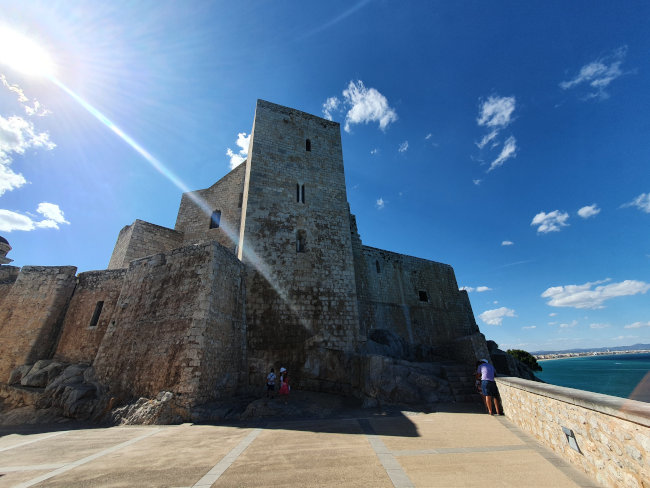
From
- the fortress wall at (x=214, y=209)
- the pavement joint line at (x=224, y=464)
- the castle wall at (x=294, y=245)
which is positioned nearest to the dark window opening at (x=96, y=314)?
the fortress wall at (x=214, y=209)

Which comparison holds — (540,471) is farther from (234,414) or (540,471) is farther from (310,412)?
(234,414)

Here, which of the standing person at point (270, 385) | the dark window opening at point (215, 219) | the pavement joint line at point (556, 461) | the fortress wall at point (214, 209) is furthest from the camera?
the dark window opening at point (215, 219)

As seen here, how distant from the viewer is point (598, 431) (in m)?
3.53

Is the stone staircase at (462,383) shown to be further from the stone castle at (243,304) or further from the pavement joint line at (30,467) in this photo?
the pavement joint line at (30,467)

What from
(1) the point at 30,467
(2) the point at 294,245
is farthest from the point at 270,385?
(2) the point at 294,245

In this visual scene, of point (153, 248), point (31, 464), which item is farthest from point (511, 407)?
point (153, 248)

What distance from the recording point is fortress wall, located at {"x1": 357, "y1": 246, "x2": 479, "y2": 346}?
17562mm

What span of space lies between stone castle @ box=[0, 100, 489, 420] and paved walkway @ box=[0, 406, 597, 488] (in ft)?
7.33

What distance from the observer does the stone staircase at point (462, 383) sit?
30.5 feet

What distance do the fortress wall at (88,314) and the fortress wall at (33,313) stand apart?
0.39 meters

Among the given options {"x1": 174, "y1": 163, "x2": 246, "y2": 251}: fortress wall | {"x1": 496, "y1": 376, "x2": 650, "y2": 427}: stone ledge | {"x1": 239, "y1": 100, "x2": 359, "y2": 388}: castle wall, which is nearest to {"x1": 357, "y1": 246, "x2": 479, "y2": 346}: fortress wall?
{"x1": 239, "y1": 100, "x2": 359, "y2": 388}: castle wall

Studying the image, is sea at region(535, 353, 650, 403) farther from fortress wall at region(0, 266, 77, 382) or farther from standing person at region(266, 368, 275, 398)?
fortress wall at region(0, 266, 77, 382)

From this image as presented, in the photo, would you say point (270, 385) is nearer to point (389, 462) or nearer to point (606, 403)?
point (389, 462)

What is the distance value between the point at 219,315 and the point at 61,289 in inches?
339
